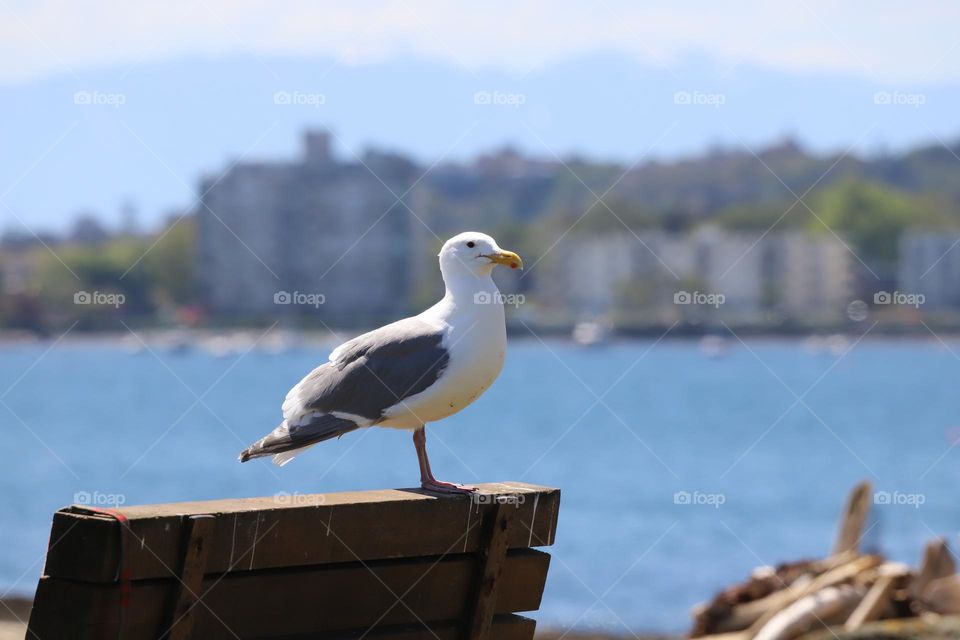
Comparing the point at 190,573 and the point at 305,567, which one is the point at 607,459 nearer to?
the point at 305,567

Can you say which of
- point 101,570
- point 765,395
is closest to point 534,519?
point 101,570

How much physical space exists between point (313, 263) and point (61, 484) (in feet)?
212

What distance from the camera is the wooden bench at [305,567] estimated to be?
3.73 m

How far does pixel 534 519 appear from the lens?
4.74 metres

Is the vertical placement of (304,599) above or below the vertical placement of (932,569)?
above

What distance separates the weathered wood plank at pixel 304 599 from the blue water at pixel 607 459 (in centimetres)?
1021

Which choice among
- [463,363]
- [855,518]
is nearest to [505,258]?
[463,363]

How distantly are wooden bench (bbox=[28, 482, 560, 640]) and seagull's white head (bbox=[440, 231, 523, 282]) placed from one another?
109cm

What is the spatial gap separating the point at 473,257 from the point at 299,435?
102 cm

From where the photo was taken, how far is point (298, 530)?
4.07 m

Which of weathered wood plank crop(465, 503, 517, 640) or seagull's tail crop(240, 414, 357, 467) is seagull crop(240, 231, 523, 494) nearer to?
seagull's tail crop(240, 414, 357, 467)

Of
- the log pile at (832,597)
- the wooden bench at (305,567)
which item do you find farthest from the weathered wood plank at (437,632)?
the log pile at (832,597)

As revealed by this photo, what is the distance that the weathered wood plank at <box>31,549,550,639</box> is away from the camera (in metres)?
3.73

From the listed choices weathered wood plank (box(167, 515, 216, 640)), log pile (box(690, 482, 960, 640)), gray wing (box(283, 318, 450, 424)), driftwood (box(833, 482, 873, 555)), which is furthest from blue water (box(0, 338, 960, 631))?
weathered wood plank (box(167, 515, 216, 640))
